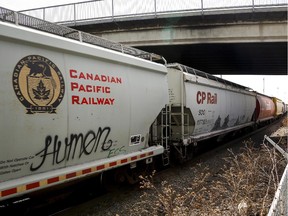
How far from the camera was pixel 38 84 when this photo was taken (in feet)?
13.2

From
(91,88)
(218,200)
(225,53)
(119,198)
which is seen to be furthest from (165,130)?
(225,53)

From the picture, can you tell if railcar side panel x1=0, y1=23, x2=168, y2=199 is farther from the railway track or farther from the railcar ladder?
the railcar ladder

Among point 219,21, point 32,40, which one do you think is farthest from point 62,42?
point 219,21

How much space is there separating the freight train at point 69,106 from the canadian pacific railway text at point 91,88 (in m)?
0.02

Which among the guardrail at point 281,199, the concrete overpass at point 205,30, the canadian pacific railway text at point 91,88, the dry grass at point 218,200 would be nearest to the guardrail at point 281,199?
the guardrail at point 281,199

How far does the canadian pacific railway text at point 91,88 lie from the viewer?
15.0 feet

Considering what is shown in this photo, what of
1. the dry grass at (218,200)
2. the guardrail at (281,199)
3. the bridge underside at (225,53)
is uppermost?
the bridge underside at (225,53)

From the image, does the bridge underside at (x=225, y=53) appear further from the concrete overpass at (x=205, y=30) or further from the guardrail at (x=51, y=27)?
the guardrail at (x=51, y=27)

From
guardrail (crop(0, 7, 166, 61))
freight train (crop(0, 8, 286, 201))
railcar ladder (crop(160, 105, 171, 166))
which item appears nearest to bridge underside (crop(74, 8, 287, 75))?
railcar ladder (crop(160, 105, 171, 166))

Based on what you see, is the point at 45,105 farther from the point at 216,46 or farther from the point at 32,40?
the point at 216,46

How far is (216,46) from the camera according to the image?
17.0 metres

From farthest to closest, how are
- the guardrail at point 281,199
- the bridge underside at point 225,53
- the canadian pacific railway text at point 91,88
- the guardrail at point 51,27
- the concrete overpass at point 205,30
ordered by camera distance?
the bridge underside at point 225,53 < the concrete overpass at point 205,30 < the canadian pacific railway text at point 91,88 < the guardrail at point 51,27 < the guardrail at point 281,199

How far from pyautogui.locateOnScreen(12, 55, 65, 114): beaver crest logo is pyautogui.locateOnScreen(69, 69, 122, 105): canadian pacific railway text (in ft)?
0.84

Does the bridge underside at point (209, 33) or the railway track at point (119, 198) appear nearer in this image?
the railway track at point (119, 198)
